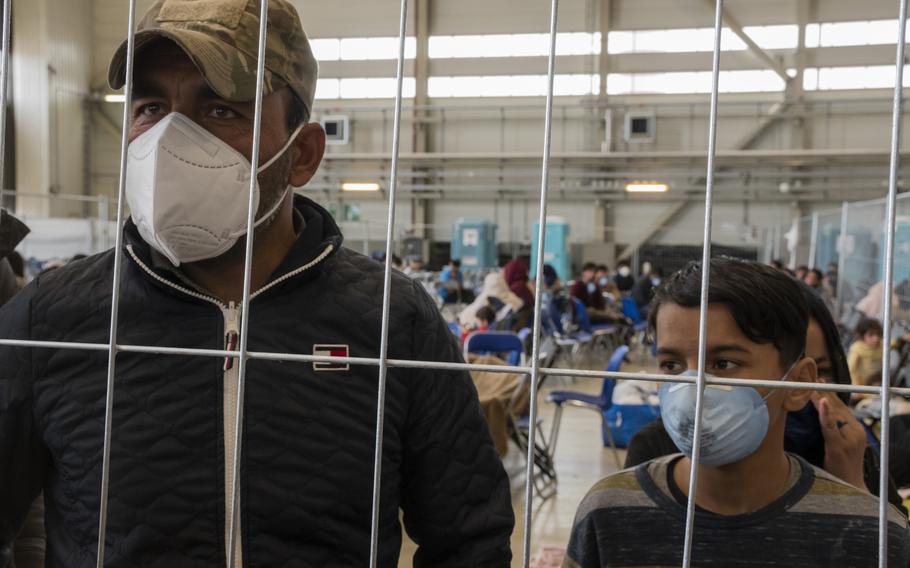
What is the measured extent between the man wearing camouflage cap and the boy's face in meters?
0.28

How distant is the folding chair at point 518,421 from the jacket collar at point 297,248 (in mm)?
2808

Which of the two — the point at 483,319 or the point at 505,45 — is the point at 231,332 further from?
the point at 505,45

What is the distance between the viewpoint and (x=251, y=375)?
0.96 metres

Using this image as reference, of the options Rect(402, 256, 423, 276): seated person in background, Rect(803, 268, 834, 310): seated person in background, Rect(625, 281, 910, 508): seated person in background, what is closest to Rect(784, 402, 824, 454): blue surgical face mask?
Rect(625, 281, 910, 508): seated person in background

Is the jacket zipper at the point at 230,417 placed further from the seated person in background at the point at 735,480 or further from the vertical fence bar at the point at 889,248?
the vertical fence bar at the point at 889,248

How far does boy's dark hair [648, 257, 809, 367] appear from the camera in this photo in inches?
42.3

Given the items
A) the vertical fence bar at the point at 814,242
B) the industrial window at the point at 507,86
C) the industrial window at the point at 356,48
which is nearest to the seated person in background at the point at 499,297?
the vertical fence bar at the point at 814,242

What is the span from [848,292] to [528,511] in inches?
339

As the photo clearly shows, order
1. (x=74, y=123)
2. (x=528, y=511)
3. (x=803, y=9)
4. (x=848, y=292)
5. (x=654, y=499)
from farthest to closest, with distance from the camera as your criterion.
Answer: (x=74, y=123)
(x=803, y=9)
(x=848, y=292)
(x=654, y=499)
(x=528, y=511)

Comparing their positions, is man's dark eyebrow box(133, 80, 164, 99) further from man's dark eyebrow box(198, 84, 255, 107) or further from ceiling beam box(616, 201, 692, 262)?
ceiling beam box(616, 201, 692, 262)

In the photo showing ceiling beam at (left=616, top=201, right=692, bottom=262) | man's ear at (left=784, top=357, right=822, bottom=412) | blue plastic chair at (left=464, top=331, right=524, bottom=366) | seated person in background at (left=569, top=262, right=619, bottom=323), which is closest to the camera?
man's ear at (left=784, top=357, right=822, bottom=412)

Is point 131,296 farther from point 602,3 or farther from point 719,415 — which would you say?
point 602,3

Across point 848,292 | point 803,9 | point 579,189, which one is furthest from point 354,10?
point 848,292

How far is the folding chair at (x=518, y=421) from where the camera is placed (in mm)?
4461
